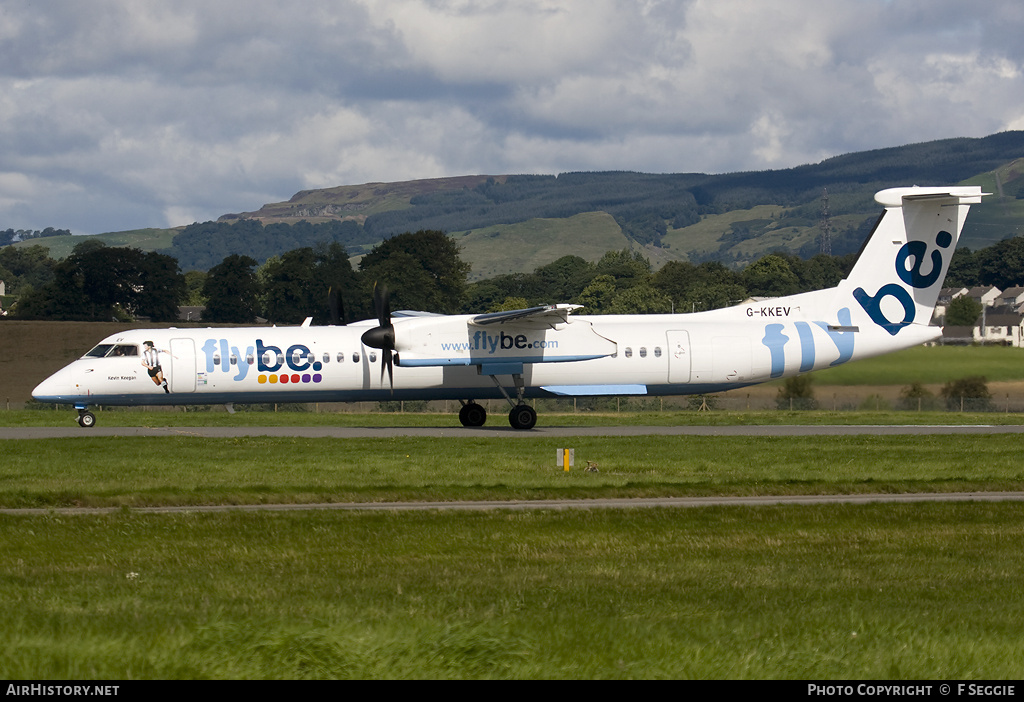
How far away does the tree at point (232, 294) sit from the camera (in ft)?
336

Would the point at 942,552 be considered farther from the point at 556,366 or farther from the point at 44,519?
the point at 556,366

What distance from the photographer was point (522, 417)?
36625 millimetres

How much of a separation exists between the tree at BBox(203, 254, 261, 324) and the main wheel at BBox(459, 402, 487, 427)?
6621 cm

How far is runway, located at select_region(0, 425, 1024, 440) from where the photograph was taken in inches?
1320

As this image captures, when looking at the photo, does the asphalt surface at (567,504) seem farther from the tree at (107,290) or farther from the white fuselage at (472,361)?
the tree at (107,290)

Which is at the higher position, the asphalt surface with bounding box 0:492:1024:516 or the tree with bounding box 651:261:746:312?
the tree with bounding box 651:261:746:312

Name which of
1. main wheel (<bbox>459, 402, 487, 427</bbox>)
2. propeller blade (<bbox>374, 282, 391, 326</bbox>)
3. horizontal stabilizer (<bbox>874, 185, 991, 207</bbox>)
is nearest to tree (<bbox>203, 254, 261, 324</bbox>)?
main wheel (<bbox>459, 402, 487, 427</bbox>)

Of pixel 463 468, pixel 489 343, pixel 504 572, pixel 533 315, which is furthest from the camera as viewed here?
pixel 489 343

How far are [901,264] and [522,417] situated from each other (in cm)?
1450

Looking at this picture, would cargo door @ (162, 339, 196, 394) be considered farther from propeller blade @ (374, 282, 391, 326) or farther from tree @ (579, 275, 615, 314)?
tree @ (579, 275, 615, 314)

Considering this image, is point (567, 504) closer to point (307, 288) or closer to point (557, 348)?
point (557, 348)

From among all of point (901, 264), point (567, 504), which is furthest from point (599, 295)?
point (567, 504)

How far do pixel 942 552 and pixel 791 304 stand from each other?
2459 cm
